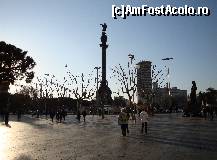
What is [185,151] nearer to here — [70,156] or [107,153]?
[107,153]

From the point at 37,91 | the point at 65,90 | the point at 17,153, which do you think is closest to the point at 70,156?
the point at 17,153

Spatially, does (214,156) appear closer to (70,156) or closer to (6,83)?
(70,156)

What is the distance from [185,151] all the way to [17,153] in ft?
20.1

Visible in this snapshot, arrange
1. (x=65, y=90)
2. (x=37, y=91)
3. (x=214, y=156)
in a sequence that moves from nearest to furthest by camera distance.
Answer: (x=214, y=156)
(x=65, y=90)
(x=37, y=91)

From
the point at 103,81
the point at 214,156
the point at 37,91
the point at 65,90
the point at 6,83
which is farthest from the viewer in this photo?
the point at 37,91

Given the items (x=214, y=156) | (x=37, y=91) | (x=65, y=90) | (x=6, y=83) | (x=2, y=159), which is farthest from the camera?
(x=37, y=91)

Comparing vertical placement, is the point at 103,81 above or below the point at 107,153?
above

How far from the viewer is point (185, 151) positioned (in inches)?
583

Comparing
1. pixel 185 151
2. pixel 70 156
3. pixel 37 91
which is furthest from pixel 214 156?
pixel 37 91

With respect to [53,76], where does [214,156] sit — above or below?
below

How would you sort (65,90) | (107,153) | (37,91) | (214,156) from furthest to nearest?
1. (37,91)
2. (65,90)
3. (107,153)
4. (214,156)

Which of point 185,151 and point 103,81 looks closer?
point 185,151

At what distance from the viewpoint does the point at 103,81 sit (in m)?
84.0

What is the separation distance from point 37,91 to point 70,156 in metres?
109
